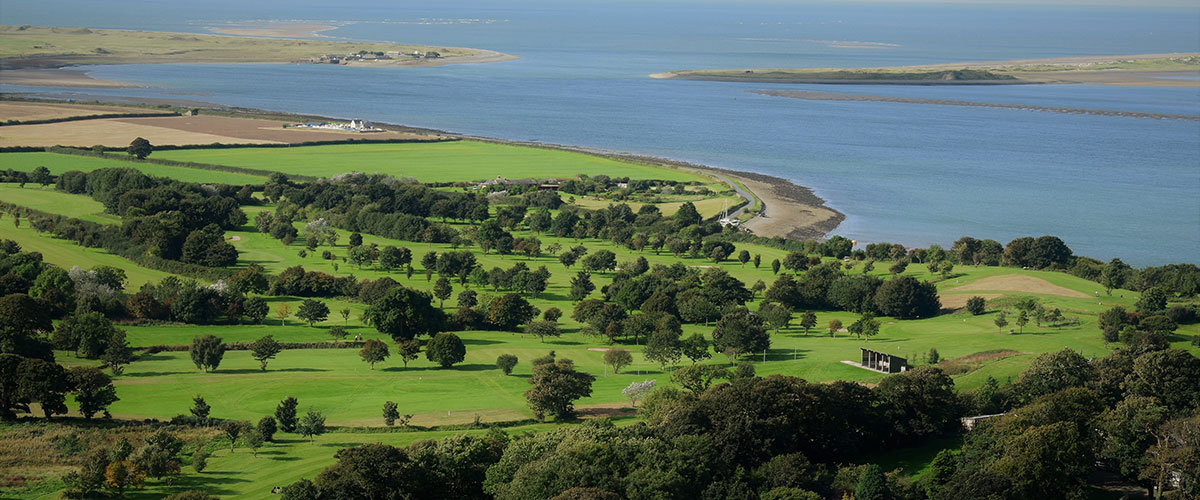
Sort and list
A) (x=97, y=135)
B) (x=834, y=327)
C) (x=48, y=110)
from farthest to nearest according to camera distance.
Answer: (x=48, y=110), (x=97, y=135), (x=834, y=327)

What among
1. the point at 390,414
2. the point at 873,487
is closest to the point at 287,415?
the point at 390,414

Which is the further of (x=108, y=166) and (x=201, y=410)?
(x=108, y=166)

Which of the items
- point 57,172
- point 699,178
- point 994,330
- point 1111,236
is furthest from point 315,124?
point 994,330

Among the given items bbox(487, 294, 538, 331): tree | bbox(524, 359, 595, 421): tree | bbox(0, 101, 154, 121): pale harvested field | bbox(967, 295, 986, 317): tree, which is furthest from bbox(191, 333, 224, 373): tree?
bbox(0, 101, 154, 121): pale harvested field

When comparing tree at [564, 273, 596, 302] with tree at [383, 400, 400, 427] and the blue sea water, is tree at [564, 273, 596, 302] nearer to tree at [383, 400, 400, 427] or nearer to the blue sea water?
tree at [383, 400, 400, 427]

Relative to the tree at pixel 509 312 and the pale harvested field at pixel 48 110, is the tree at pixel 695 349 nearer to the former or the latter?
the tree at pixel 509 312

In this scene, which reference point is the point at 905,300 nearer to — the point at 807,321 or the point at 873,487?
the point at 807,321
